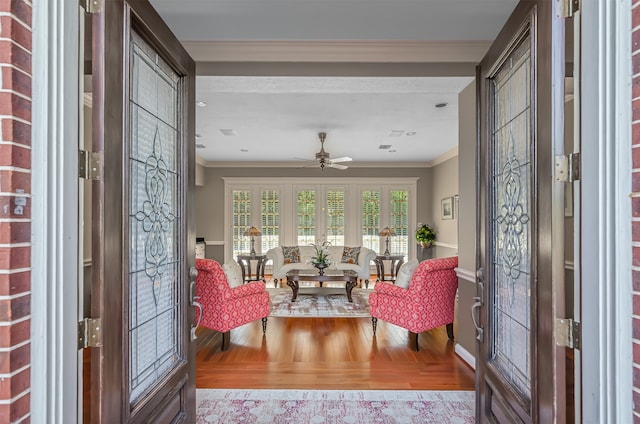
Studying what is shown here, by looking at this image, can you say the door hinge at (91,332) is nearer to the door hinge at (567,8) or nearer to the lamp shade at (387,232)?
the door hinge at (567,8)

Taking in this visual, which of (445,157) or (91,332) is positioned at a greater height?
(445,157)

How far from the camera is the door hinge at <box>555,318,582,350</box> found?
121 cm

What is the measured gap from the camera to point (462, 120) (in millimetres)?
3736

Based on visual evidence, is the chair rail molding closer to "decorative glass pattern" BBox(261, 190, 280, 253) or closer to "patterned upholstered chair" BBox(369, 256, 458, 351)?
"patterned upholstered chair" BBox(369, 256, 458, 351)

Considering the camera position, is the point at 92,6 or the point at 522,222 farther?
the point at 522,222

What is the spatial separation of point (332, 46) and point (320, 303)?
3.91 meters

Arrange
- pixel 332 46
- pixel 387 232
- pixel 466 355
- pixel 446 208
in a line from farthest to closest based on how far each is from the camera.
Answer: pixel 387 232 < pixel 446 208 < pixel 466 355 < pixel 332 46

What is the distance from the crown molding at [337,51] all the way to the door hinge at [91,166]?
7.31 feet

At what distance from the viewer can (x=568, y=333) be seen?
123cm

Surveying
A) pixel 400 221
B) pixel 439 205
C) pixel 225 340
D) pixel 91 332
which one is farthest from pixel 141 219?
pixel 400 221

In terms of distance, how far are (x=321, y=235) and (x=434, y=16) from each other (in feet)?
21.6

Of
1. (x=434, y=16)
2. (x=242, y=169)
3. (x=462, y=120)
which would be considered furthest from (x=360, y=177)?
(x=434, y=16)

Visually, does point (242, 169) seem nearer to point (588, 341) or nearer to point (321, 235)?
point (321, 235)

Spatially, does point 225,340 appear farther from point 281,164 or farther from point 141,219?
point 281,164
